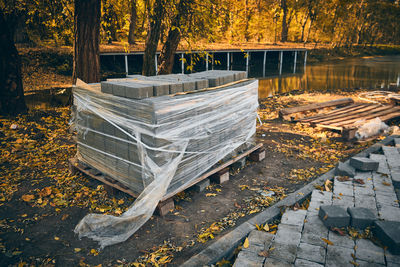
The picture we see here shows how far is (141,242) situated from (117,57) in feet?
74.5

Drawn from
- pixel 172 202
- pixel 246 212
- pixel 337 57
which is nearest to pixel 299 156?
pixel 246 212

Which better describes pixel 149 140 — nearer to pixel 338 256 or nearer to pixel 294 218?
pixel 294 218

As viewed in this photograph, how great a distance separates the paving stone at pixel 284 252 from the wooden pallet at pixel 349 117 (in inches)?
194

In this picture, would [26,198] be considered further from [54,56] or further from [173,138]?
[54,56]

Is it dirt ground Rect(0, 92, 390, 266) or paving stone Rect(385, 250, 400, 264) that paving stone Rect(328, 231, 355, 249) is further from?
dirt ground Rect(0, 92, 390, 266)

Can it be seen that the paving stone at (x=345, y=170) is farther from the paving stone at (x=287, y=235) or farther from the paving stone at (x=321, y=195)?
the paving stone at (x=287, y=235)

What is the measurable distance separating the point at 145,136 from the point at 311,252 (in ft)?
7.90

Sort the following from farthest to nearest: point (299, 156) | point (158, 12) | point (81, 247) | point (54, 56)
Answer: point (54, 56) → point (158, 12) → point (299, 156) → point (81, 247)

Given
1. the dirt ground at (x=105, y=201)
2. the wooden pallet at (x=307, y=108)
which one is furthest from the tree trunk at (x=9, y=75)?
the wooden pallet at (x=307, y=108)

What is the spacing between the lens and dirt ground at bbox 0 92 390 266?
339cm

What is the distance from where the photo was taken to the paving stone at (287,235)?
327cm

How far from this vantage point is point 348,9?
45156 millimetres

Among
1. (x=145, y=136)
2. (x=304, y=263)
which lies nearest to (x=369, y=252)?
(x=304, y=263)

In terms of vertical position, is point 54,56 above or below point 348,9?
below
